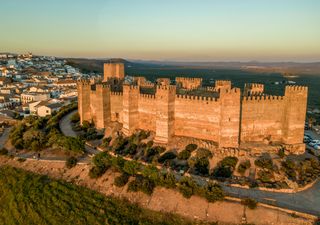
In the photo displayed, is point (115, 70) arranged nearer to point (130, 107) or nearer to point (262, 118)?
point (130, 107)

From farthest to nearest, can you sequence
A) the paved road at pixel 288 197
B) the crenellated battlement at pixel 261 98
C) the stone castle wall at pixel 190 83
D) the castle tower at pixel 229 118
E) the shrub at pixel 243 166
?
the stone castle wall at pixel 190 83 → the crenellated battlement at pixel 261 98 → the castle tower at pixel 229 118 → the shrub at pixel 243 166 → the paved road at pixel 288 197

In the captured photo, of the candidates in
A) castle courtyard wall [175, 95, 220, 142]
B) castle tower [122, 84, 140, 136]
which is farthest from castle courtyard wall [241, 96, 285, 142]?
castle tower [122, 84, 140, 136]

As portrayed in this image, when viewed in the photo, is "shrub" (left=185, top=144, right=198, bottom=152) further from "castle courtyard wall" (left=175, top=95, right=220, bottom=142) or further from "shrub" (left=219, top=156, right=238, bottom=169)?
"shrub" (left=219, top=156, right=238, bottom=169)

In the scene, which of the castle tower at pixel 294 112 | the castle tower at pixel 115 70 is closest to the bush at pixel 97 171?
the castle tower at pixel 294 112

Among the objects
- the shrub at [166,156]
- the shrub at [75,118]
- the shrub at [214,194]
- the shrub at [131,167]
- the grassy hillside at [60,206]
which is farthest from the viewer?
the shrub at [75,118]

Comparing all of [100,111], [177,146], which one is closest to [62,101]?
[100,111]

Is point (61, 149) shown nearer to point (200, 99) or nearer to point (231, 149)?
point (200, 99)

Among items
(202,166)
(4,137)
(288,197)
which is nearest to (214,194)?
(202,166)

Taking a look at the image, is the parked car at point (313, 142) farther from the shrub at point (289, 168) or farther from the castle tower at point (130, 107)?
the castle tower at point (130, 107)
